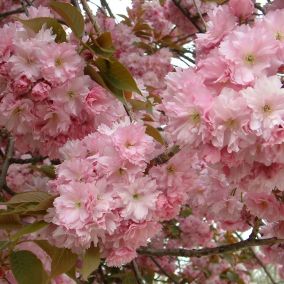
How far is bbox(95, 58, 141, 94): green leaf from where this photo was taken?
1.42 m

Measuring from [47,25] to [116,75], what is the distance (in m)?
0.20

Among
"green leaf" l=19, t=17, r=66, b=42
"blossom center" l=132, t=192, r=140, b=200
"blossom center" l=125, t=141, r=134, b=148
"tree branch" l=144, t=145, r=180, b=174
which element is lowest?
"blossom center" l=132, t=192, r=140, b=200

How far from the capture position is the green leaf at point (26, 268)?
139cm

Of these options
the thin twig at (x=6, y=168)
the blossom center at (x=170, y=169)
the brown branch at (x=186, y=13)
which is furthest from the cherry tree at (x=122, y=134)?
the brown branch at (x=186, y=13)

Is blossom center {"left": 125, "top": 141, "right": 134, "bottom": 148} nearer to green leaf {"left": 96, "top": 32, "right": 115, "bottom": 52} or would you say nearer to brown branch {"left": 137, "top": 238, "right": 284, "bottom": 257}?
green leaf {"left": 96, "top": 32, "right": 115, "bottom": 52}

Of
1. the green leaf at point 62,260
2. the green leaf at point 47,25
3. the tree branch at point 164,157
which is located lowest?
the green leaf at point 62,260

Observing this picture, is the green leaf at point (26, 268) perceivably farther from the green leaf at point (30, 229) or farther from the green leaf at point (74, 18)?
the green leaf at point (74, 18)

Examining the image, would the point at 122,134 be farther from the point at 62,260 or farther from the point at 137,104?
the point at 137,104

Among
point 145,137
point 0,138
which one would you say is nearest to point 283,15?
point 145,137

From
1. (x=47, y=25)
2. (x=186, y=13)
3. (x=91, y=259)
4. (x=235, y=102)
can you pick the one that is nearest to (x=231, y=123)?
(x=235, y=102)

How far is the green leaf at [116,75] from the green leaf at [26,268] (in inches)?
16.3

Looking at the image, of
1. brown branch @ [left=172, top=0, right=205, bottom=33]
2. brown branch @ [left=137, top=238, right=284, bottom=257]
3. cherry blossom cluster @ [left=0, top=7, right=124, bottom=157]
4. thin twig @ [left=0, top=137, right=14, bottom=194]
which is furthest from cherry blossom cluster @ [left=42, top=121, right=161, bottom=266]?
brown branch @ [left=172, top=0, right=205, bottom=33]

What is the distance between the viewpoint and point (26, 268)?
142cm

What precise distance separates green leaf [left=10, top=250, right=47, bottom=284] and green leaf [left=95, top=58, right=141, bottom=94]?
0.41 meters
